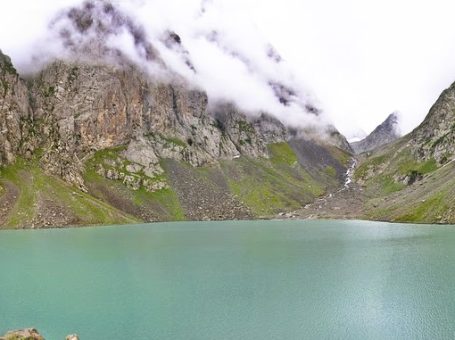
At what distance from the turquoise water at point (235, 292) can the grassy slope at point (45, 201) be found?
225ft

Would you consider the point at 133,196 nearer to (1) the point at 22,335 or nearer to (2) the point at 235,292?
(2) the point at 235,292

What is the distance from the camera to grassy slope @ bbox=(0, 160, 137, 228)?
465 feet

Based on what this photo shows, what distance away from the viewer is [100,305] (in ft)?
134

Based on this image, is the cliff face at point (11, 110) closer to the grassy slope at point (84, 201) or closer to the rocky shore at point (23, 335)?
the grassy slope at point (84, 201)

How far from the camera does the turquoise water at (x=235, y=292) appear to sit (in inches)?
1314

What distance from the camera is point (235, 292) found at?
144 feet

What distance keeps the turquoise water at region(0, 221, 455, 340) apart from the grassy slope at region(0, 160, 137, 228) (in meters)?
68.5

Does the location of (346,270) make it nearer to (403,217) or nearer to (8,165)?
(403,217)

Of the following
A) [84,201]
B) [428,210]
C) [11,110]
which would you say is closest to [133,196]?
[84,201]

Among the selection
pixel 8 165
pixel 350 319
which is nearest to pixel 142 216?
pixel 8 165

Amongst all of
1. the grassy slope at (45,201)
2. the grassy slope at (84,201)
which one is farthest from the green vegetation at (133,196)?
the grassy slope at (45,201)

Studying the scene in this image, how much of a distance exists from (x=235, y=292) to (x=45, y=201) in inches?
4758

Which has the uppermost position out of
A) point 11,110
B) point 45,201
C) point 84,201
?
point 11,110

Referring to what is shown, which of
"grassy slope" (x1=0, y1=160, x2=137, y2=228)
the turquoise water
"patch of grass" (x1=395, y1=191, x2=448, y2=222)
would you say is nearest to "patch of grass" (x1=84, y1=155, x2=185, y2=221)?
"grassy slope" (x1=0, y1=160, x2=137, y2=228)
